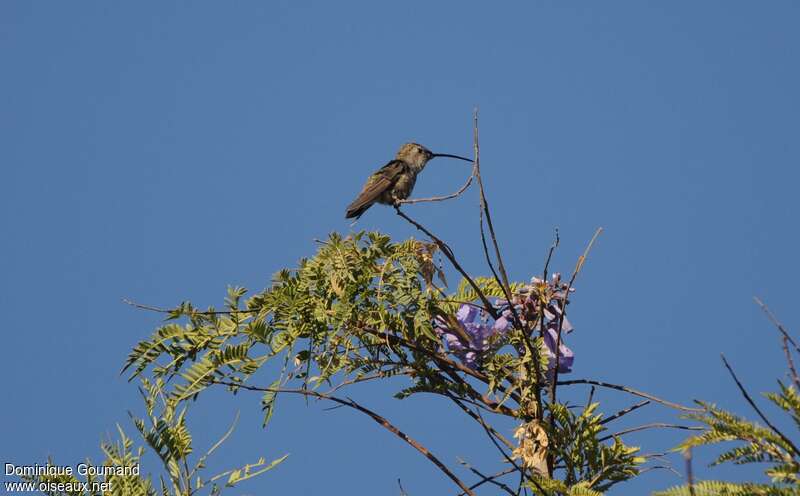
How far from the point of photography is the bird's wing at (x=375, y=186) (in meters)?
10.5

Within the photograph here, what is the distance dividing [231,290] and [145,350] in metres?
0.39

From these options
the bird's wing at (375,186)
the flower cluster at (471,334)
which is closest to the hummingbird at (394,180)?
the bird's wing at (375,186)

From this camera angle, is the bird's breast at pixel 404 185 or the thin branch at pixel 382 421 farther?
the bird's breast at pixel 404 185

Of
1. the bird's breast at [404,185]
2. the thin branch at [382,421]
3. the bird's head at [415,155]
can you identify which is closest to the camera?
the thin branch at [382,421]

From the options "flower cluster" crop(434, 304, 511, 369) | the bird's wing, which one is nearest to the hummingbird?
the bird's wing

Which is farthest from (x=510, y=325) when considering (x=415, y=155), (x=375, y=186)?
(x=415, y=155)

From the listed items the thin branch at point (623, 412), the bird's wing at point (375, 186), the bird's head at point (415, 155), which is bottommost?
the thin branch at point (623, 412)

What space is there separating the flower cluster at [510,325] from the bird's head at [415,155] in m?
7.80

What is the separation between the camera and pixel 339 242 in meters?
4.00

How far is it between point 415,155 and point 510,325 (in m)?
8.03

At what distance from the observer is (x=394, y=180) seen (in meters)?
10.9

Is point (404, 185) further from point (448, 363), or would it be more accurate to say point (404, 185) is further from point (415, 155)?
point (448, 363)

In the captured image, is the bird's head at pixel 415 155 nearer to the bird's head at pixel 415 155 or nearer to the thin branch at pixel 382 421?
the bird's head at pixel 415 155

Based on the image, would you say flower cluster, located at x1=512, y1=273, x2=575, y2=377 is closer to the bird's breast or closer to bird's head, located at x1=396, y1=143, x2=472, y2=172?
the bird's breast
